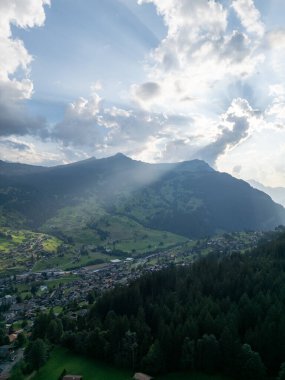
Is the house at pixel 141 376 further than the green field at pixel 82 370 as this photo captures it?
No

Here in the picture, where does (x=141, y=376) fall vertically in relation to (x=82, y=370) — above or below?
above

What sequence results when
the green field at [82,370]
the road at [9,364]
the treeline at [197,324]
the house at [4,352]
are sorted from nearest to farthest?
the treeline at [197,324] < the green field at [82,370] < the road at [9,364] < the house at [4,352]

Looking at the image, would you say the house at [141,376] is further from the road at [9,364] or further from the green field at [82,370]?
the road at [9,364]

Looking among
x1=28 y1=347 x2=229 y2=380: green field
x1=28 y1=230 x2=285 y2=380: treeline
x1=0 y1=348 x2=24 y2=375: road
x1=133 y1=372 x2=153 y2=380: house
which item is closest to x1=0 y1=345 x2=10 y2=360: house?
x1=0 y1=348 x2=24 y2=375: road

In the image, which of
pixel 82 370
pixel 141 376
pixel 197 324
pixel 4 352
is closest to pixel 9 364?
pixel 4 352

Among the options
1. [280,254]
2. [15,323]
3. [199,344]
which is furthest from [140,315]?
[15,323]

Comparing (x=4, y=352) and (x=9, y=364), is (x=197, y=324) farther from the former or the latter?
(x=4, y=352)

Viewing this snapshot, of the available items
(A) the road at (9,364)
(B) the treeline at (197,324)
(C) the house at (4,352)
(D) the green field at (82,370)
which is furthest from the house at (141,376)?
(C) the house at (4,352)
